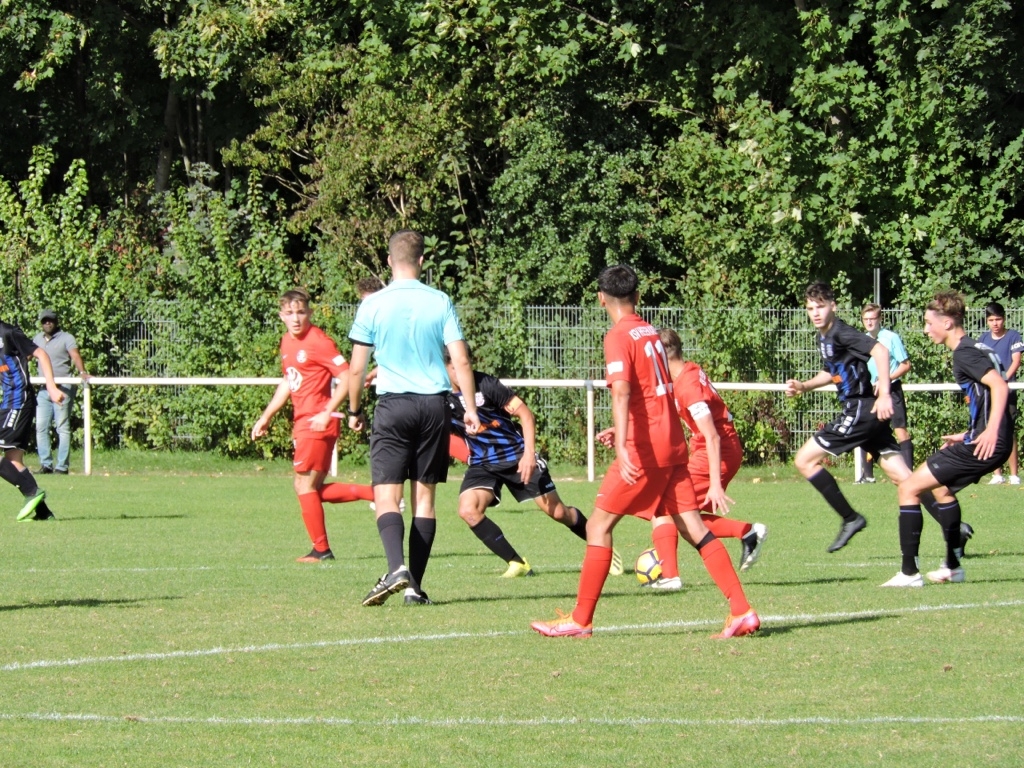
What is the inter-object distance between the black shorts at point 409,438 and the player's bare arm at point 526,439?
131cm

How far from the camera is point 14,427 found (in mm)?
14461

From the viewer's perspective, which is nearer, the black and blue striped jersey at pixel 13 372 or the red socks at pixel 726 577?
the red socks at pixel 726 577

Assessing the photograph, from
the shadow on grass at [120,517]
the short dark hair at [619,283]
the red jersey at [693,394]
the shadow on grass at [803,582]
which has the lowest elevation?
the shadow on grass at [120,517]

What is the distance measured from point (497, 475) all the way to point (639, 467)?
3285 mm

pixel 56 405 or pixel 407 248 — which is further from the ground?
pixel 407 248

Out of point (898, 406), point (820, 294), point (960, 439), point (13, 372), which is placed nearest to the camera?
point (960, 439)

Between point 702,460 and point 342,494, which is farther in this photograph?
point 342,494

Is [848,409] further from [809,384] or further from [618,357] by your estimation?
[618,357]

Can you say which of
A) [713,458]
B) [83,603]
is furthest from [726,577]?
[83,603]

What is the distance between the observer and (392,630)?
7930 mm

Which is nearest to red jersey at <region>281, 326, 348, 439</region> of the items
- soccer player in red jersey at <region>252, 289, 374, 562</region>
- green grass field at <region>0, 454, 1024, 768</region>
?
soccer player in red jersey at <region>252, 289, 374, 562</region>

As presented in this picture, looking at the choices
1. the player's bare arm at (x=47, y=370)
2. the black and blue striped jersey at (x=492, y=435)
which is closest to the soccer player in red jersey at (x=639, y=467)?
the black and blue striped jersey at (x=492, y=435)

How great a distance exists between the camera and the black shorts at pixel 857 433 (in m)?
11.5

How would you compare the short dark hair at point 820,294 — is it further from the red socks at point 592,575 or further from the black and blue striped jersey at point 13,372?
the black and blue striped jersey at point 13,372
